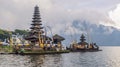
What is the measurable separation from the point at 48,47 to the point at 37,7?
33.4m

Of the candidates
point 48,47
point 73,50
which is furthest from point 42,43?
point 73,50

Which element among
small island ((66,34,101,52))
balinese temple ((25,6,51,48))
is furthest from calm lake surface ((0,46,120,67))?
small island ((66,34,101,52))

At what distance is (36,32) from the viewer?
154000 millimetres

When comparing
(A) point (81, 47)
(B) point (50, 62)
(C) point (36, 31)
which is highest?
(C) point (36, 31)

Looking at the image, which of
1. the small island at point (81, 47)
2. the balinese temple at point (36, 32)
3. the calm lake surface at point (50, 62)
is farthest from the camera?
the small island at point (81, 47)

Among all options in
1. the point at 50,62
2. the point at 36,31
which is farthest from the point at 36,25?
the point at 50,62

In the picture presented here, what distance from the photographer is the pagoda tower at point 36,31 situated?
486 ft

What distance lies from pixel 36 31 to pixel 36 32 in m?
0.54

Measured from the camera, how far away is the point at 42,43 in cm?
14288

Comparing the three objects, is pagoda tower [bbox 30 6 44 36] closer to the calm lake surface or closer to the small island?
the small island

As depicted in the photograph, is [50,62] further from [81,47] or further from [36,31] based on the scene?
[81,47]

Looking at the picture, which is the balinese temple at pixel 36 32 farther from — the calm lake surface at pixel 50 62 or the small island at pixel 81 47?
the calm lake surface at pixel 50 62

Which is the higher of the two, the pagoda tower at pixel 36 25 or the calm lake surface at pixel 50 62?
the pagoda tower at pixel 36 25

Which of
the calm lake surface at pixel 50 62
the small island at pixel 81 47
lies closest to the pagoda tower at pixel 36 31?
the small island at pixel 81 47
